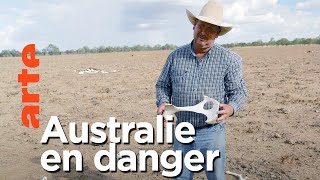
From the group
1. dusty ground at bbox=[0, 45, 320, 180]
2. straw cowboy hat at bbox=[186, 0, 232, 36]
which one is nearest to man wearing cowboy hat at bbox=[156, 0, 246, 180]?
straw cowboy hat at bbox=[186, 0, 232, 36]

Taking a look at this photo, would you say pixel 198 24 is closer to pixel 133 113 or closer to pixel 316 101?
pixel 133 113

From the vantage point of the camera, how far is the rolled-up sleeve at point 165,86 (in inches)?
111

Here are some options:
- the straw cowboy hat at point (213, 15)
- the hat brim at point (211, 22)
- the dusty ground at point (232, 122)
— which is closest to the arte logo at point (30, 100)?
the dusty ground at point (232, 122)

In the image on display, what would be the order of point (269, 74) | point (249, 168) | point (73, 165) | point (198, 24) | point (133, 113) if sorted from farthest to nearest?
point (269, 74) → point (133, 113) → point (73, 165) → point (249, 168) → point (198, 24)

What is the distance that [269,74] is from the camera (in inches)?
496

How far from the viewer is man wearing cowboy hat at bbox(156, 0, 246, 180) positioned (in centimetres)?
267

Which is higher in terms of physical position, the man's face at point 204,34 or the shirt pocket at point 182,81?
the man's face at point 204,34

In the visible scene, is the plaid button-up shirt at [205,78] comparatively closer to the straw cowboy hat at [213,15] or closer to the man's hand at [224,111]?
the man's hand at [224,111]

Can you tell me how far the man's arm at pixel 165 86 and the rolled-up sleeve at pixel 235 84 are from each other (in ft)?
1.37

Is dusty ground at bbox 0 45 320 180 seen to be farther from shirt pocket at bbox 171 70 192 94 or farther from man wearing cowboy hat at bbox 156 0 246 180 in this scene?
shirt pocket at bbox 171 70 192 94

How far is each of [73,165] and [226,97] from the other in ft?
9.34

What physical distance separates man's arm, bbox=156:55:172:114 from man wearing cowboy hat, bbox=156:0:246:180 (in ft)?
0.03

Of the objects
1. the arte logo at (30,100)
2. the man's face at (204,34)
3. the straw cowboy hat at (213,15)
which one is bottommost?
the arte logo at (30,100)

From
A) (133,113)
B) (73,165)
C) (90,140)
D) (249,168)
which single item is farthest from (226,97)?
(133,113)
